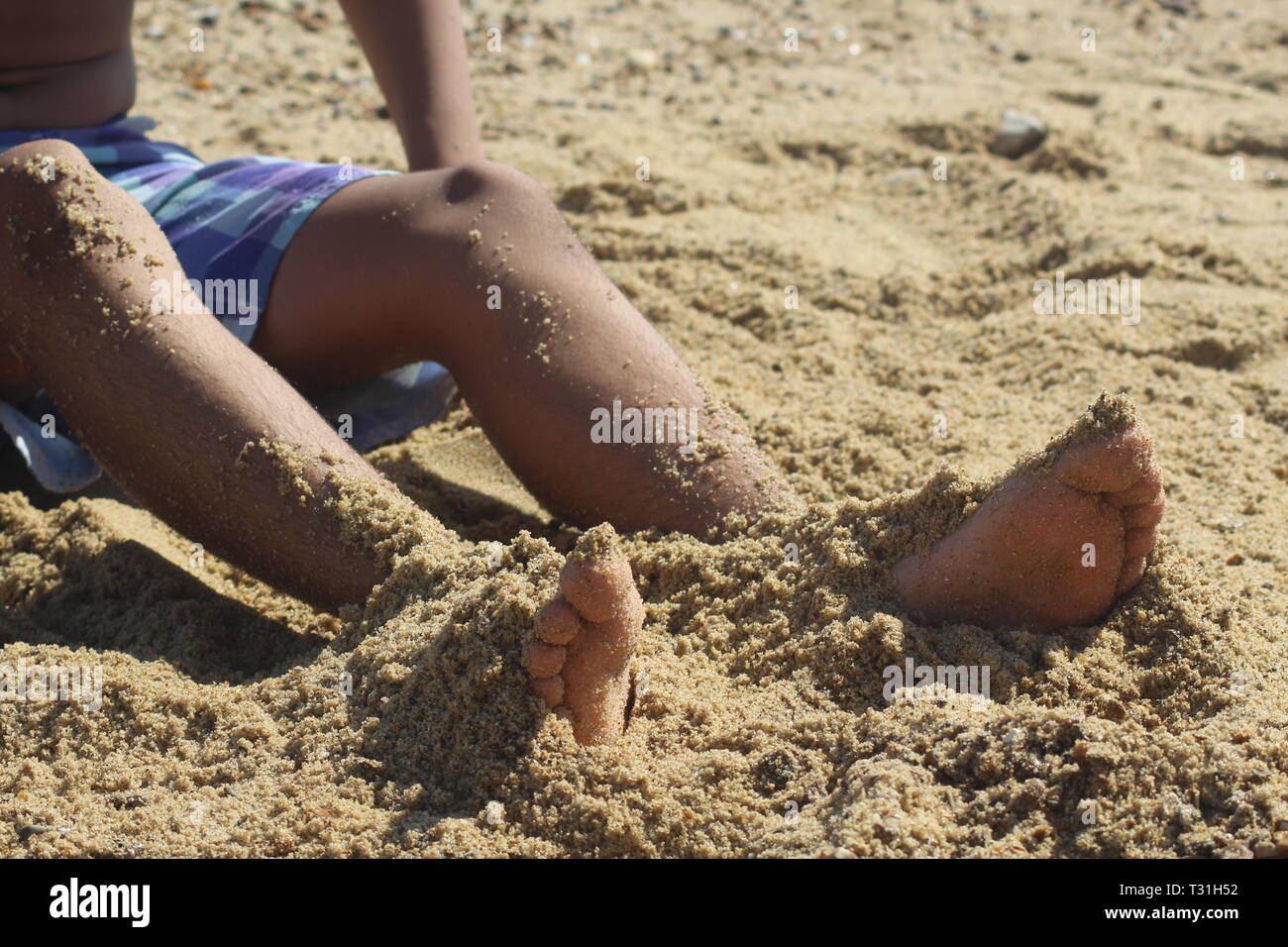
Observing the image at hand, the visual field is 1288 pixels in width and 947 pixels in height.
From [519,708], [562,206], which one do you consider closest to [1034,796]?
[519,708]

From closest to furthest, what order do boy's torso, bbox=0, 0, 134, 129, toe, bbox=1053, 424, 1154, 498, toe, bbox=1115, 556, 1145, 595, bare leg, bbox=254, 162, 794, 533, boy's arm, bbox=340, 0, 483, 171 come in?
toe, bbox=1053, 424, 1154, 498 → toe, bbox=1115, 556, 1145, 595 → bare leg, bbox=254, 162, 794, 533 → boy's torso, bbox=0, 0, 134, 129 → boy's arm, bbox=340, 0, 483, 171

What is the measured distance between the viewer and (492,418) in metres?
1.92

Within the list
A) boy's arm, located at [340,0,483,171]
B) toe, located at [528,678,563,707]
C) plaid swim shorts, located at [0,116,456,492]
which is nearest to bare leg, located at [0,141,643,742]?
plaid swim shorts, located at [0,116,456,492]

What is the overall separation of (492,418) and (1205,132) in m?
2.77

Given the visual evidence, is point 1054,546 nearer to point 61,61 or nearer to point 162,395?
point 162,395

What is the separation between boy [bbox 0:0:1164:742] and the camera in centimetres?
154

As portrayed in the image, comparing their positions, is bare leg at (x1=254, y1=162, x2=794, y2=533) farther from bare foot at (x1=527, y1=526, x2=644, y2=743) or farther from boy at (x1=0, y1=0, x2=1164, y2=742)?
bare foot at (x1=527, y1=526, x2=644, y2=743)

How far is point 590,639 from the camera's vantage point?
1.41m

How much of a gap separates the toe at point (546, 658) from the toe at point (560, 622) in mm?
12

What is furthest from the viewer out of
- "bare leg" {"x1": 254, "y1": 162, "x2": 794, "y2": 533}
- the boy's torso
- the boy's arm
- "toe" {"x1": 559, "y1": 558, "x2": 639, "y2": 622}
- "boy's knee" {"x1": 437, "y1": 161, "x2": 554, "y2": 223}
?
the boy's arm

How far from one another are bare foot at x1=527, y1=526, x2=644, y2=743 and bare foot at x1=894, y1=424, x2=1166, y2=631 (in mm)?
427

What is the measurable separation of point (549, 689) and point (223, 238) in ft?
3.54

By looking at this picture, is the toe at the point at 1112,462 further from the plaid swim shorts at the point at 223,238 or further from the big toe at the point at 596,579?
the plaid swim shorts at the point at 223,238
